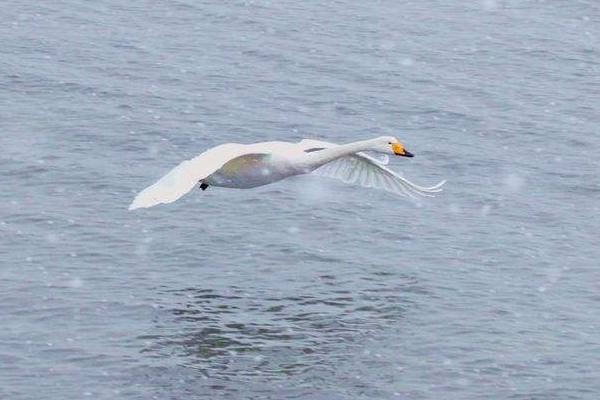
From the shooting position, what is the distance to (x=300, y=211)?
38.6 meters

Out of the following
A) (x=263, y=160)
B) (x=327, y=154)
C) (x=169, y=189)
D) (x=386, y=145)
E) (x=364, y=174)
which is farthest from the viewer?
(x=364, y=174)

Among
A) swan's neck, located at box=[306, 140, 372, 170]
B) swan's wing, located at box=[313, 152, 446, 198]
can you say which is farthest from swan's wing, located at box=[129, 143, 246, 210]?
swan's wing, located at box=[313, 152, 446, 198]

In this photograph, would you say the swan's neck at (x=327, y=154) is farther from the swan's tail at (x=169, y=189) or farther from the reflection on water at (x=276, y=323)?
the swan's tail at (x=169, y=189)

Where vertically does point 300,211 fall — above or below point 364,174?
below

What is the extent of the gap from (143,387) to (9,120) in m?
18.3

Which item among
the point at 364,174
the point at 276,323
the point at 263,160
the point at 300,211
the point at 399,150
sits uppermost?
the point at 399,150

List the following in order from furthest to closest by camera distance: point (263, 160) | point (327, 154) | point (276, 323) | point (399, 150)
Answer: point (399, 150)
point (327, 154)
point (276, 323)
point (263, 160)

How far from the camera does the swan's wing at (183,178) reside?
26.8m

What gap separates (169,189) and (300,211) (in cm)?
1140

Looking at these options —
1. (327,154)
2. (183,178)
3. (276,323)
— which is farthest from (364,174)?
(183,178)

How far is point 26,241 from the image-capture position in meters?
35.2

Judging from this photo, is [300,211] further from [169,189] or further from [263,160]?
[169,189]

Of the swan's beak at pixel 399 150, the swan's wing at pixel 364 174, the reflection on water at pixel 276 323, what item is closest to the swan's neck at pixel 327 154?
the swan's beak at pixel 399 150

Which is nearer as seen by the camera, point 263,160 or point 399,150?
point 263,160
